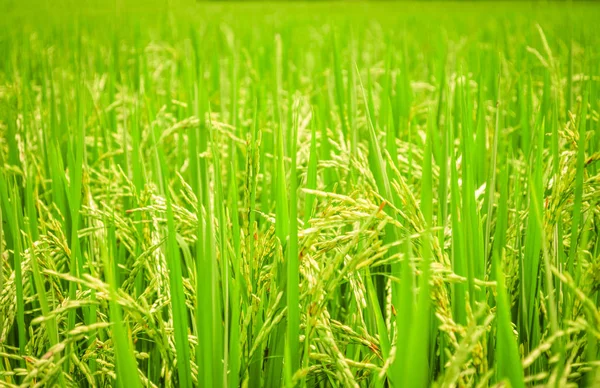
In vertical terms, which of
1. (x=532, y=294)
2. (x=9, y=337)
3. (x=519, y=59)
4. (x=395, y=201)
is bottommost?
(x=9, y=337)

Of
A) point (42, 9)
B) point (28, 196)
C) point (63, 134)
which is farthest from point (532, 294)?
point (42, 9)

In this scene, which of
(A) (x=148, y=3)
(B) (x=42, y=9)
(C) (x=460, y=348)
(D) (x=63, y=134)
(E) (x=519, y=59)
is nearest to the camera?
(C) (x=460, y=348)

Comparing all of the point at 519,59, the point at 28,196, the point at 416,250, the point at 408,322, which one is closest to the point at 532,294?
the point at 416,250

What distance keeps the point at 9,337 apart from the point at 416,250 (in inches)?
35.4

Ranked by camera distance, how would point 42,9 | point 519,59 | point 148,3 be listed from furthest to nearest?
point 148,3
point 42,9
point 519,59

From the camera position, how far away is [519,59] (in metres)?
2.46

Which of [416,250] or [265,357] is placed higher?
[416,250]

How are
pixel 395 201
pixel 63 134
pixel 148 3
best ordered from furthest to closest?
pixel 148 3, pixel 63 134, pixel 395 201

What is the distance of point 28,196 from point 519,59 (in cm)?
239

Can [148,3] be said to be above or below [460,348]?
above

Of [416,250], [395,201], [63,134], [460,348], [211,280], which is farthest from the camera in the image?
[63,134]

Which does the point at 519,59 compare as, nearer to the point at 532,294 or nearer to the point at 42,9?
the point at 532,294

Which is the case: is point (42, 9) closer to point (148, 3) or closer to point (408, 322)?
point (148, 3)

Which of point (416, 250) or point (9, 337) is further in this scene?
point (9, 337)
